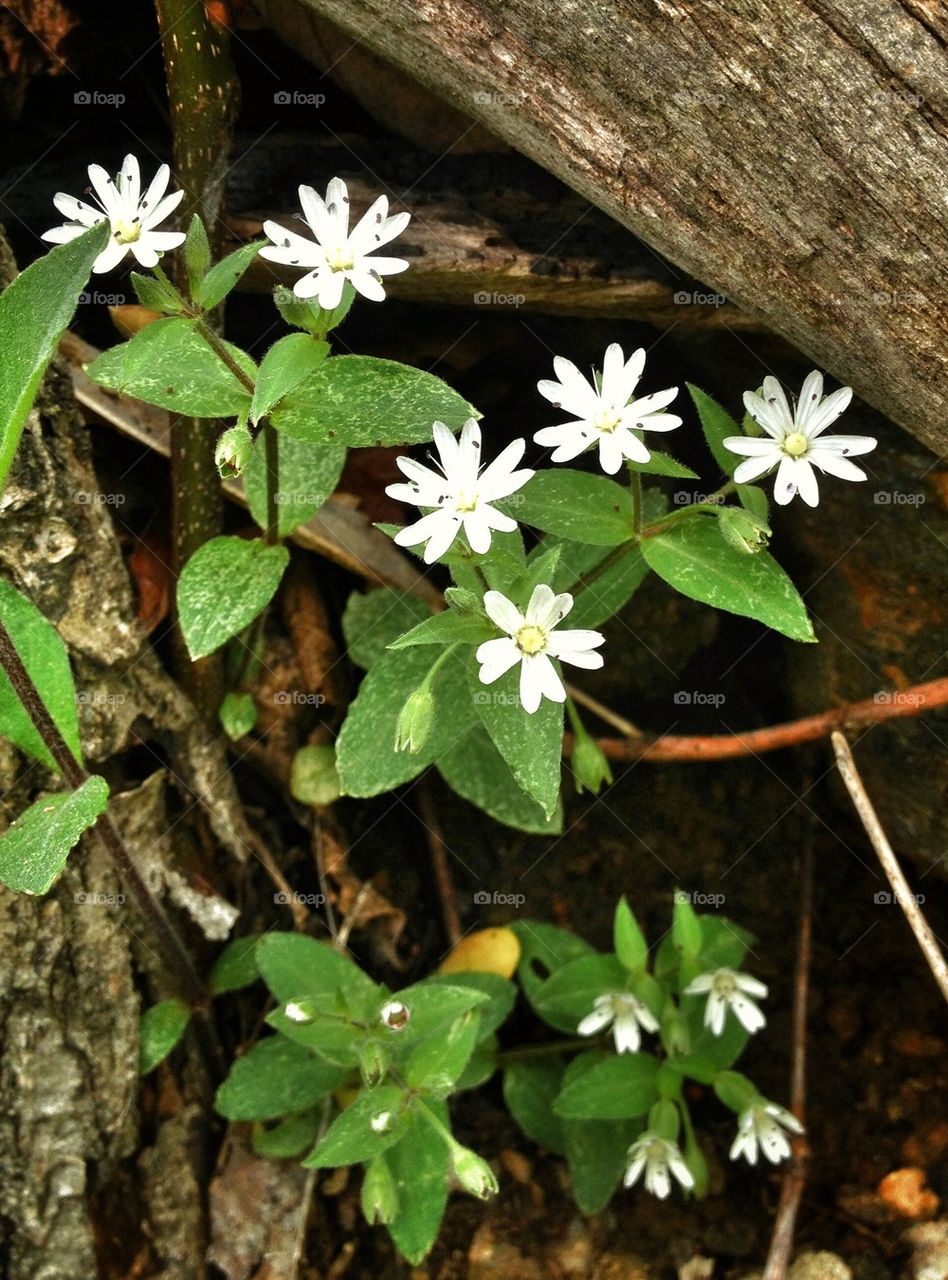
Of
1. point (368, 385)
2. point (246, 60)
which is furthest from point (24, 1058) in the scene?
point (246, 60)

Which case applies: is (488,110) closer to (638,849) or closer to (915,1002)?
(638,849)

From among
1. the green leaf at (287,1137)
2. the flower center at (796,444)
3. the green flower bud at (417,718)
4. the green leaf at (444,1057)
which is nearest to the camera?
the flower center at (796,444)

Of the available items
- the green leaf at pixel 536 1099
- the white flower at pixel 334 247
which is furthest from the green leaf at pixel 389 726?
the green leaf at pixel 536 1099

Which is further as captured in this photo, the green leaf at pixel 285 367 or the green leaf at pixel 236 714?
the green leaf at pixel 236 714

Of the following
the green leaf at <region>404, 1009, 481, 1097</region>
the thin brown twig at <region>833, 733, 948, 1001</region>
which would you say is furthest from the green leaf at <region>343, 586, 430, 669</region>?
the thin brown twig at <region>833, 733, 948, 1001</region>

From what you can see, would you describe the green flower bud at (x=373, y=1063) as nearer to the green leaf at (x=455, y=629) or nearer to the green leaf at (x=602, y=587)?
the green leaf at (x=455, y=629)

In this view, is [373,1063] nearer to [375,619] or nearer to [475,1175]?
[475,1175]
